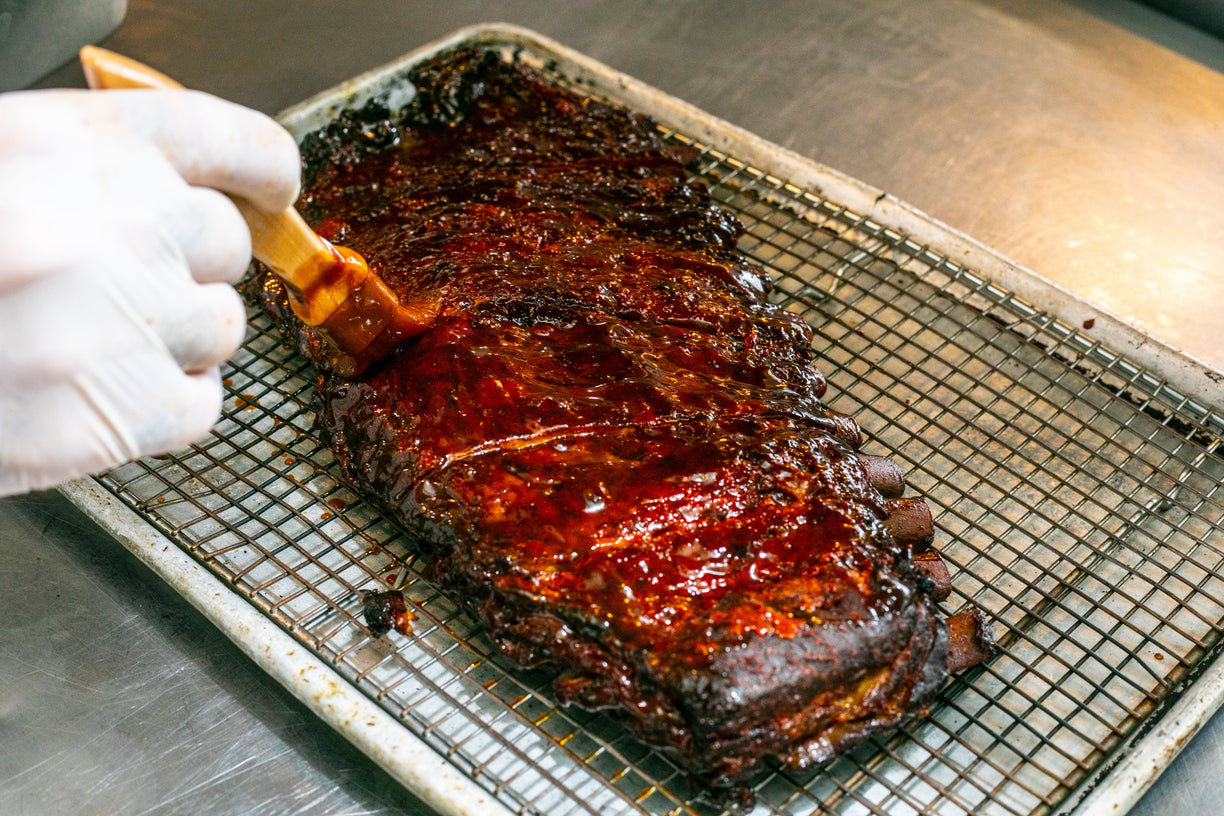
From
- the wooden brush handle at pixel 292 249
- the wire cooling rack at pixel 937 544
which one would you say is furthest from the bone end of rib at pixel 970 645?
the wooden brush handle at pixel 292 249

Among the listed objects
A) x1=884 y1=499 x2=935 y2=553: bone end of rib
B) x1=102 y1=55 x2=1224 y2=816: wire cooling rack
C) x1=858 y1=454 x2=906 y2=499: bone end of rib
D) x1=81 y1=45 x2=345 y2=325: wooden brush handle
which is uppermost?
x1=81 y1=45 x2=345 y2=325: wooden brush handle

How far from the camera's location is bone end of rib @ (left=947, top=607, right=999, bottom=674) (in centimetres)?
257

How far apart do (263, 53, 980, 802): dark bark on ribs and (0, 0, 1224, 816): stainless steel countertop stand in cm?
66

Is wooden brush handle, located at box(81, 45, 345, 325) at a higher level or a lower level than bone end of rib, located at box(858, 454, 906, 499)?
higher

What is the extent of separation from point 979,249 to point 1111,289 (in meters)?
0.79

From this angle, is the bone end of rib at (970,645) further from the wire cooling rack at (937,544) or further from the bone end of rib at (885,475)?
the bone end of rib at (885,475)

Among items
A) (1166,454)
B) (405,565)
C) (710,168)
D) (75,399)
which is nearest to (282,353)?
(405,565)

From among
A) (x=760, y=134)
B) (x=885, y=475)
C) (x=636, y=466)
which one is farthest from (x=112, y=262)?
(x=760, y=134)

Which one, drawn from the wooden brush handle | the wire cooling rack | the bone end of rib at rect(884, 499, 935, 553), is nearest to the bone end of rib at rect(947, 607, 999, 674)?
the wire cooling rack

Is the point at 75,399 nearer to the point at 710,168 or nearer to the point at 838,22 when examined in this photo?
the point at 710,168

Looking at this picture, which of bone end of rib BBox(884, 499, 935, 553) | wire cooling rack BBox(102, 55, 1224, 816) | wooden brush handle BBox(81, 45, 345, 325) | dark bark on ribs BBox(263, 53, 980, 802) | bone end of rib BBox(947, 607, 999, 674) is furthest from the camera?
bone end of rib BBox(884, 499, 935, 553)

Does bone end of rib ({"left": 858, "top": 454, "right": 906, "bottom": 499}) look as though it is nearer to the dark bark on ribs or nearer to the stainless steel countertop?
the dark bark on ribs

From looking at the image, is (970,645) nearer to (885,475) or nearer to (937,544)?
(937,544)

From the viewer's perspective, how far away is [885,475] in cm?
287
